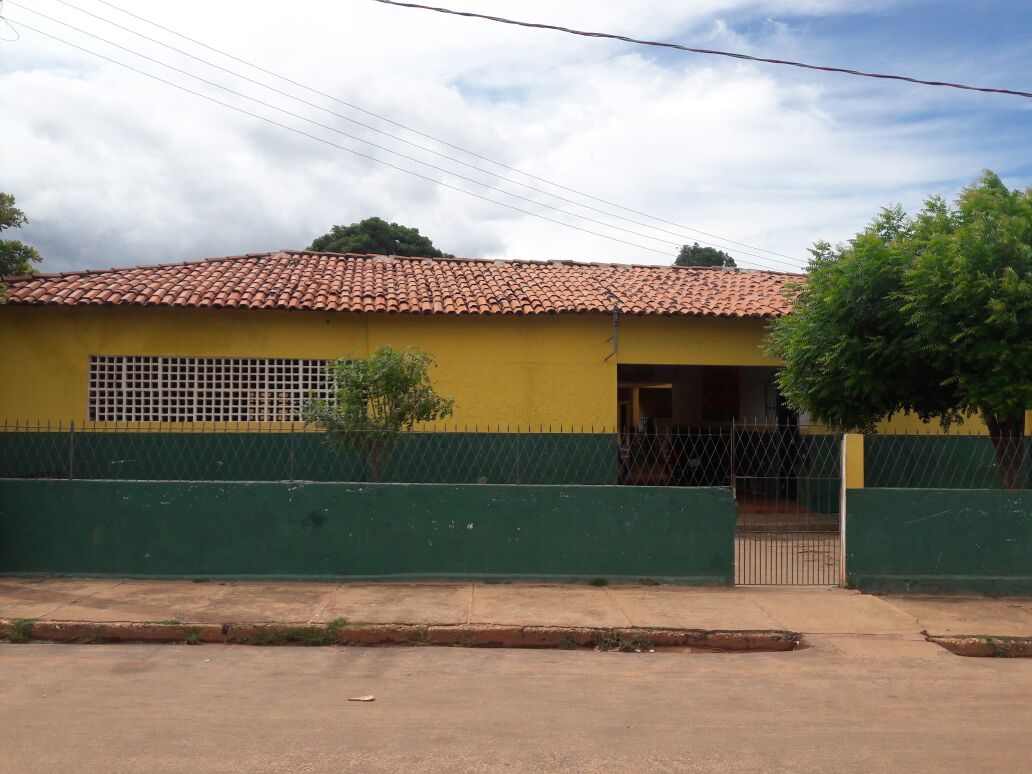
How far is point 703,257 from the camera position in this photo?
47531mm

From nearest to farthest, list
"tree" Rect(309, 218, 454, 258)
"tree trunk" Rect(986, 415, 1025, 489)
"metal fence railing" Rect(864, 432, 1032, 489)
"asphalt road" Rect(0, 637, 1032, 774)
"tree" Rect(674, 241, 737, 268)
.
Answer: "asphalt road" Rect(0, 637, 1032, 774) < "tree trunk" Rect(986, 415, 1025, 489) < "metal fence railing" Rect(864, 432, 1032, 489) < "tree" Rect(309, 218, 454, 258) < "tree" Rect(674, 241, 737, 268)

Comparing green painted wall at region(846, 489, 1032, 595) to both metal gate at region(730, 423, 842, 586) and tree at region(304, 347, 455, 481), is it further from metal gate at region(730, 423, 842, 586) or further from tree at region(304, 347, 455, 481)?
tree at region(304, 347, 455, 481)

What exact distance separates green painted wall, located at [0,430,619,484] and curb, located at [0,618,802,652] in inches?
191

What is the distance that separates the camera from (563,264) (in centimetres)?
1714

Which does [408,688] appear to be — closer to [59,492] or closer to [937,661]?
[937,661]

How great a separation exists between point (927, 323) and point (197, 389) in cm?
999

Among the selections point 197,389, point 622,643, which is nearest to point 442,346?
point 197,389

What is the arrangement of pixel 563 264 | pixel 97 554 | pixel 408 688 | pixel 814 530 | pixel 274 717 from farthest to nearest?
pixel 563 264, pixel 814 530, pixel 97 554, pixel 408 688, pixel 274 717

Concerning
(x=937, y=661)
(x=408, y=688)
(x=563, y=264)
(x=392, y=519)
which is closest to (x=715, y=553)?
(x=937, y=661)

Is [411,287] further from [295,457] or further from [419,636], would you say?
[419,636]

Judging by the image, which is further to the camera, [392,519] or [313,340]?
[313,340]

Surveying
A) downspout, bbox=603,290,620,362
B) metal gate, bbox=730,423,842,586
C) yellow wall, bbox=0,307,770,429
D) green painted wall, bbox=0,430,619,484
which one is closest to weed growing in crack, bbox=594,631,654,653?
metal gate, bbox=730,423,842,586

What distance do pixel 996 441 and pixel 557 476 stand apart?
586 cm

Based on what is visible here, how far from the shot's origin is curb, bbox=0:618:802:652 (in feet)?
22.8
